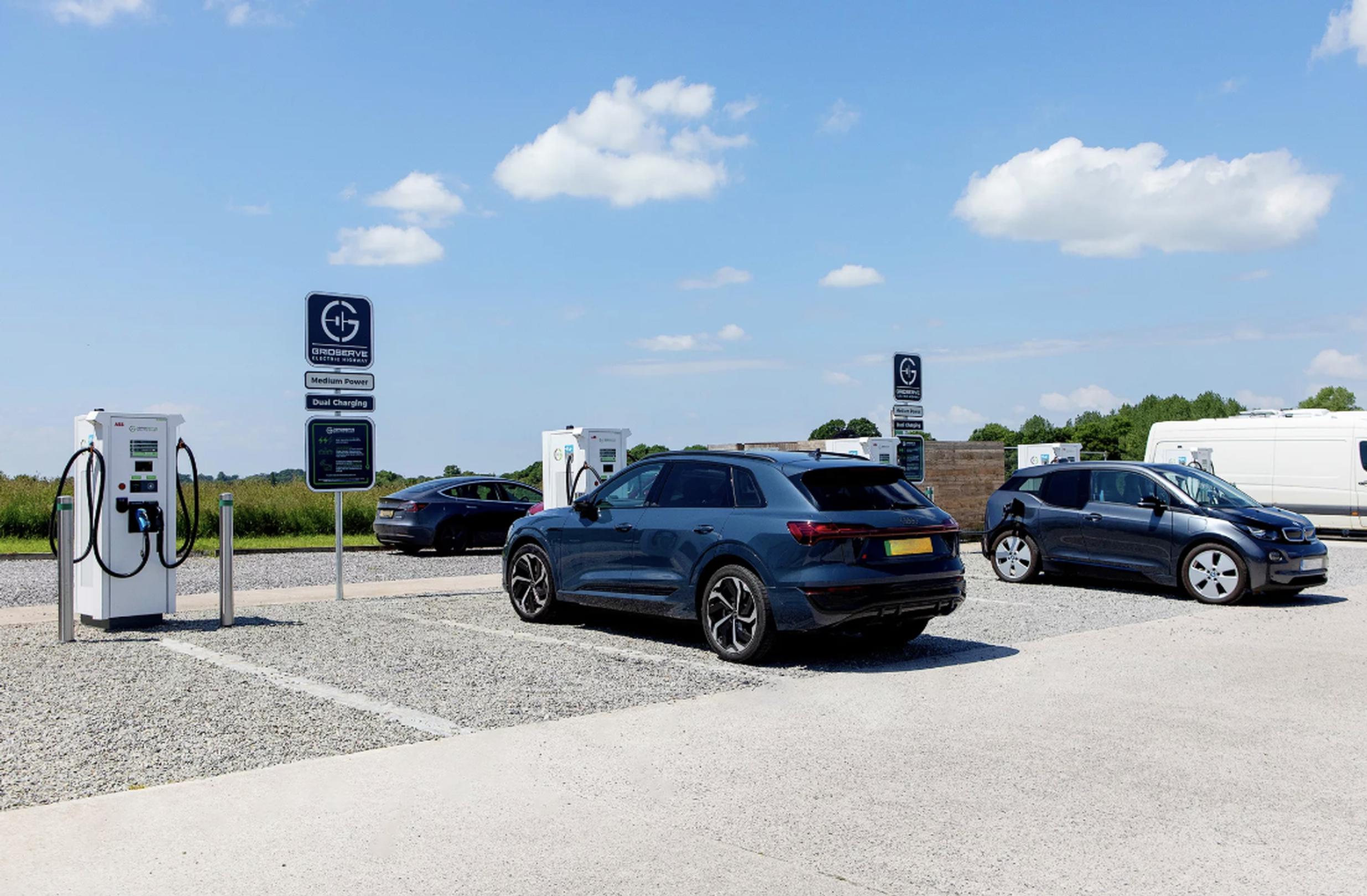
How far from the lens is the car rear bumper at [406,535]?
19.0 meters

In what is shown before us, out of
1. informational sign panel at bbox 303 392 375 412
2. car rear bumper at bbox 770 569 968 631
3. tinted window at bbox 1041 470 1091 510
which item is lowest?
car rear bumper at bbox 770 569 968 631

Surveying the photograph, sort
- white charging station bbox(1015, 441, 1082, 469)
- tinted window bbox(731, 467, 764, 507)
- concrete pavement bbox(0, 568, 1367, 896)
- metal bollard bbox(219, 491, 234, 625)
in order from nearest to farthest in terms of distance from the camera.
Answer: concrete pavement bbox(0, 568, 1367, 896) < tinted window bbox(731, 467, 764, 507) < metal bollard bbox(219, 491, 234, 625) < white charging station bbox(1015, 441, 1082, 469)

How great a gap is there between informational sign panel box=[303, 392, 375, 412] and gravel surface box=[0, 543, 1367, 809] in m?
2.28

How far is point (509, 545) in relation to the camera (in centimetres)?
1098

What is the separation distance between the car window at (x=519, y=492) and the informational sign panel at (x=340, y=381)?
21.7 feet

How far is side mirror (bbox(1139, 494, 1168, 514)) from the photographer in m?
13.1

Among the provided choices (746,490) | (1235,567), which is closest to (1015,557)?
(1235,567)

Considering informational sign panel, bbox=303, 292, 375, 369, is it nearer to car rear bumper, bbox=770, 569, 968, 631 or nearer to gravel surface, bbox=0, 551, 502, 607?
gravel surface, bbox=0, 551, 502, 607

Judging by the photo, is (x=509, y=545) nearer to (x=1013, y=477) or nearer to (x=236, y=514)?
(x=1013, y=477)

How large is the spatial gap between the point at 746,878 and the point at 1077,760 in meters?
2.41

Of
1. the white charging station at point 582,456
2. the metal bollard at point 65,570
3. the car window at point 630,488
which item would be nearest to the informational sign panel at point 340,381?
the white charging station at point 582,456

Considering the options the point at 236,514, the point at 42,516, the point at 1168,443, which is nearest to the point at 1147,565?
the point at 1168,443

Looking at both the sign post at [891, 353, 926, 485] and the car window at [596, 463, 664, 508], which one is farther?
the sign post at [891, 353, 926, 485]

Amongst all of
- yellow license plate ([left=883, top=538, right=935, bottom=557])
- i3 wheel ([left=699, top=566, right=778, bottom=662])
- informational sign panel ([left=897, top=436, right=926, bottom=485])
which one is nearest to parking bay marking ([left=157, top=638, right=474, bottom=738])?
i3 wheel ([left=699, top=566, right=778, bottom=662])
